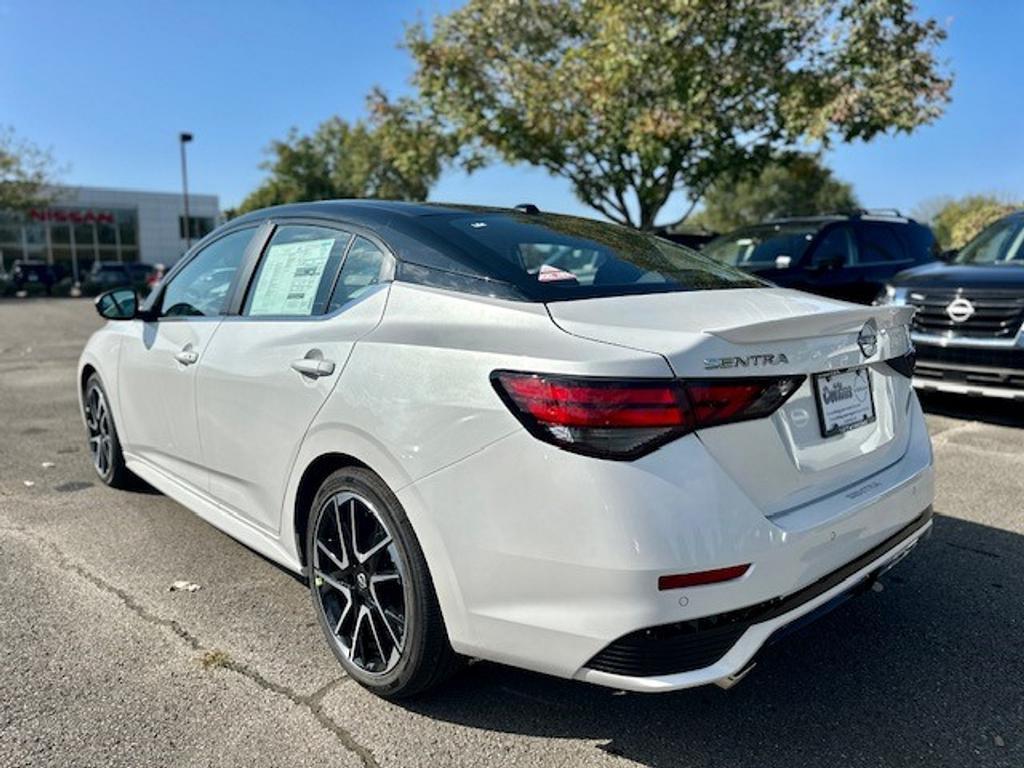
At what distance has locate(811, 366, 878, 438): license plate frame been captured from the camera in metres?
2.24

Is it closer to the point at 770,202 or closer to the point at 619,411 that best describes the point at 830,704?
the point at 619,411

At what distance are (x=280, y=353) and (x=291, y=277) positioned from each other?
1.34ft

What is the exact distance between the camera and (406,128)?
16375 mm

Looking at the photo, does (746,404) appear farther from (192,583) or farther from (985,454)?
(985,454)

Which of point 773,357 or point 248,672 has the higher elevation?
point 773,357

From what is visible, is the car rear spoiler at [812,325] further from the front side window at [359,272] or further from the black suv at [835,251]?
the black suv at [835,251]

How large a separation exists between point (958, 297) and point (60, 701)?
6284mm

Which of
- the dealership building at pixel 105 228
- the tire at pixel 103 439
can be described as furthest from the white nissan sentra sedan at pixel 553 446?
the dealership building at pixel 105 228

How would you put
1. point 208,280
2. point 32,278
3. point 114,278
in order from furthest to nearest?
point 32,278 → point 114,278 → point 208,280

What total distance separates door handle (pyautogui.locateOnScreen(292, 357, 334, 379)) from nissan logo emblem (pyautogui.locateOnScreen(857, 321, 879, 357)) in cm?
165

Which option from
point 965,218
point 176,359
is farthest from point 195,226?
point 176,359

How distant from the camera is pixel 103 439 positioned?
15.3 ft

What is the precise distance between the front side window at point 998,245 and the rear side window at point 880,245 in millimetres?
1491

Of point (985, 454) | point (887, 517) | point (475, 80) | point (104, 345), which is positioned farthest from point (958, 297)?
point (475, 80)
